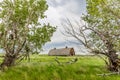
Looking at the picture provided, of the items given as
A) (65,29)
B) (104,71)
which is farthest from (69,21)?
(104,71)

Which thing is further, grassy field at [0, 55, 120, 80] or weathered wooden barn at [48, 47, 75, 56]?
weathered wooden barn at [48, 47, 75, 56]

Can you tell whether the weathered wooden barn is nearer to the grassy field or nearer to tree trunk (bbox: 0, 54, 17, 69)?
the grassy field

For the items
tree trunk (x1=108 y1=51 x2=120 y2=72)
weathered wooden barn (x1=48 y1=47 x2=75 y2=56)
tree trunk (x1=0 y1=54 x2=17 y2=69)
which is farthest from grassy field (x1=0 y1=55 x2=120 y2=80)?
weathered wooden barn (x1=48 y1=47 x2=75 y2=56)

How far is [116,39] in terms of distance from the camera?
87.7ft

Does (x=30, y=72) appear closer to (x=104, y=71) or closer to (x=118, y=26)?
(x=104, y=71)

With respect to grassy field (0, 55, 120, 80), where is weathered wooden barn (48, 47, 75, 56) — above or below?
above

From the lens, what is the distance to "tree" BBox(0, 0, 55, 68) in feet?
84.7

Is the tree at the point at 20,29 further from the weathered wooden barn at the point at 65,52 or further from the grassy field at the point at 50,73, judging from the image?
the weathered wooden barn at the point at 65,52

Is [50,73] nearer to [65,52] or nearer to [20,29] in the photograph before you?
[20,29]

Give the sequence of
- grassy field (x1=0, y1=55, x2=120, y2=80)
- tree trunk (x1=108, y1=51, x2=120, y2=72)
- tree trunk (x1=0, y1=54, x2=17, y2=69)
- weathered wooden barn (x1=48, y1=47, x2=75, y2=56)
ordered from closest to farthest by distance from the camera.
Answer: grassy field (x1=0, y1=55, x2=120, y2=80) → tree trunk (x1=0, y1=54, x2=17, y2=69) → tree trunk (x1=108, y1=51, x2=120, y2=72) → weathered wooden barn (x1=48, y1=47, x2=75, y2=56)

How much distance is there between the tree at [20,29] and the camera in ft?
84.7

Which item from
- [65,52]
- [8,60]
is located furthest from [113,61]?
[65,52]

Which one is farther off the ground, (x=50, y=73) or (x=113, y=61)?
(x=113, y=61)

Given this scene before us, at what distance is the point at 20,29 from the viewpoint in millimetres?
29312
